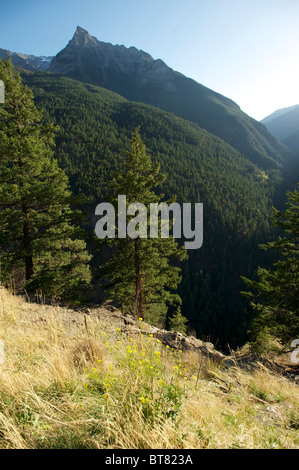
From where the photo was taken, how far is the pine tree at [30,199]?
874cm

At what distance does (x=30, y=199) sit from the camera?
30.0 ft

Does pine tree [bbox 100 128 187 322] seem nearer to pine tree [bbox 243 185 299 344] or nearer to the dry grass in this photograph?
pine tree [bbox 243 185 299 344]

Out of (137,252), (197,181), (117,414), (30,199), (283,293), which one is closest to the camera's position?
(117,414)

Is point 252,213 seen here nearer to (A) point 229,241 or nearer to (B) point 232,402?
(A) point 229,241

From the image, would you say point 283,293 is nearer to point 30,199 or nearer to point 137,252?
point 137,252

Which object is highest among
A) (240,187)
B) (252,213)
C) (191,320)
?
(240,187)

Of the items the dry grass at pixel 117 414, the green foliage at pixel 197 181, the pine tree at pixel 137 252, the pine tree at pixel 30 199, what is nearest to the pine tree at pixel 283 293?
the pine tree at pixel 137 252

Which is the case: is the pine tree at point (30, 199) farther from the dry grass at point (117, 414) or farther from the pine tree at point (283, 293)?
the pine tree at point (283, 293)

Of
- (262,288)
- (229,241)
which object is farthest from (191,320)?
(262,288)

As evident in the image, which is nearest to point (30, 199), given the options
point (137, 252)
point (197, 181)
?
point (137, 252)

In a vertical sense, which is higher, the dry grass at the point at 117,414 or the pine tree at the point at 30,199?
the pine tree at the point at 30,199

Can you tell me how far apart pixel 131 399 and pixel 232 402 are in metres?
1.52

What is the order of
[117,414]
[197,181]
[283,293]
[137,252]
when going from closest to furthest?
[117,414] < [283,293] < [137,252] < [197,181]

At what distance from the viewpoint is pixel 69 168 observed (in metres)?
112
